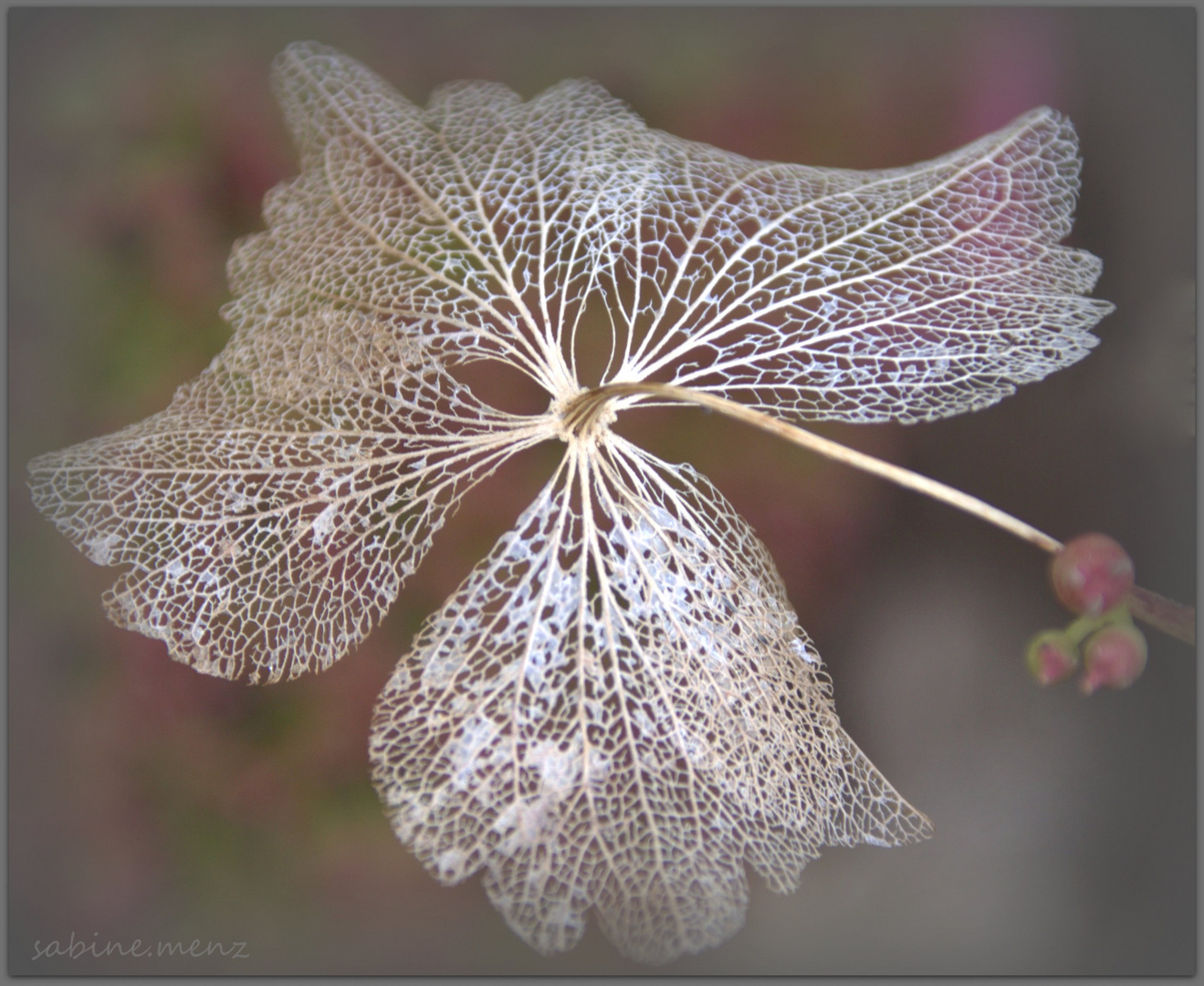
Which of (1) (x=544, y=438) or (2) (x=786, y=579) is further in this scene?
(2) (x=786, y=579)

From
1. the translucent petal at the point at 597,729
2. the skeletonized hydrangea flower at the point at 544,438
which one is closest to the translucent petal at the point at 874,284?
the skeletonized hydrangea flower at the point at 544,438

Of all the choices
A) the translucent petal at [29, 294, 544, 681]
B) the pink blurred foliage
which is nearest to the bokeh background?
the pink blurred foliage

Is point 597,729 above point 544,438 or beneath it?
beneath

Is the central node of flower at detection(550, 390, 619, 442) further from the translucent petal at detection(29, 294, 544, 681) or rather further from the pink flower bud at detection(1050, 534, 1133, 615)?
the pink flower bud at detection(1050, 534, 1133, 615)

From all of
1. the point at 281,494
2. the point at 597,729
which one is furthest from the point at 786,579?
the point at 281,494

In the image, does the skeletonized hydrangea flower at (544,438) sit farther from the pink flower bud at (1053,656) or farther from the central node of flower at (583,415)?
the pink flower bud at (1053,656)

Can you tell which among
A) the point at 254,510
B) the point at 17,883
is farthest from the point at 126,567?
the point at 17,883

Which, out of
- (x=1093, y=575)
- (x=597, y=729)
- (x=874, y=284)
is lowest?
(x=597, y=729)

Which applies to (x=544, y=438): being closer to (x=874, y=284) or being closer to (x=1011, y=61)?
(x=874, y=284)
